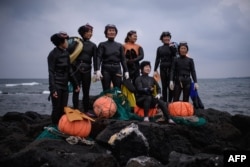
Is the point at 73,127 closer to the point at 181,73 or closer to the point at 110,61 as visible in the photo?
the point at 110,61

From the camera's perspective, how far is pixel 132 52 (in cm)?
879

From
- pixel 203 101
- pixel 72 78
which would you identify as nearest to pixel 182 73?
pixel 72 78

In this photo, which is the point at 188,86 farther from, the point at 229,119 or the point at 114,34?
the point at 114,34

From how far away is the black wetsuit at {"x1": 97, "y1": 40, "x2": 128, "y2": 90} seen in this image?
8.03m

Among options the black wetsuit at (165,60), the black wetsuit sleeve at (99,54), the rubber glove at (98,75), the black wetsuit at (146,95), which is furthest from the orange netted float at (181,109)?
the black wetsuit sleeve at (99,54)

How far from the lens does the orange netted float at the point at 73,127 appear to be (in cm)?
616

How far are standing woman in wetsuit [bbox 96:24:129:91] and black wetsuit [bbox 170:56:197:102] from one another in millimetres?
1634

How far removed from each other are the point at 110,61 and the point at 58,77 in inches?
69.1

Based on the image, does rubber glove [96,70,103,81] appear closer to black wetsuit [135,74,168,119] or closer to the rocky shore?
black wetsuit [135,74,168,119]

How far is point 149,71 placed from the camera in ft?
25.2

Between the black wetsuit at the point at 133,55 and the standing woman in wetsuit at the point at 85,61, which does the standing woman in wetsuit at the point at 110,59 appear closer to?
the standing woman in wetsuit at the point at 85,61

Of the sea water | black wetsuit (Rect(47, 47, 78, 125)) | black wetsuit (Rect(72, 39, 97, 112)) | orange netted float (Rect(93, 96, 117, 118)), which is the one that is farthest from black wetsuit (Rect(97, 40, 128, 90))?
the sea water

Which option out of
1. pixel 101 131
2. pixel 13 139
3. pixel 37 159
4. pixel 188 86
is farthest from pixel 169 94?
pixel 37 159

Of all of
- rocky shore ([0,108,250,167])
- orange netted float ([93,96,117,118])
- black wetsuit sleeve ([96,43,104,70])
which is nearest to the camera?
rocky shore ([0,108,250,167])
